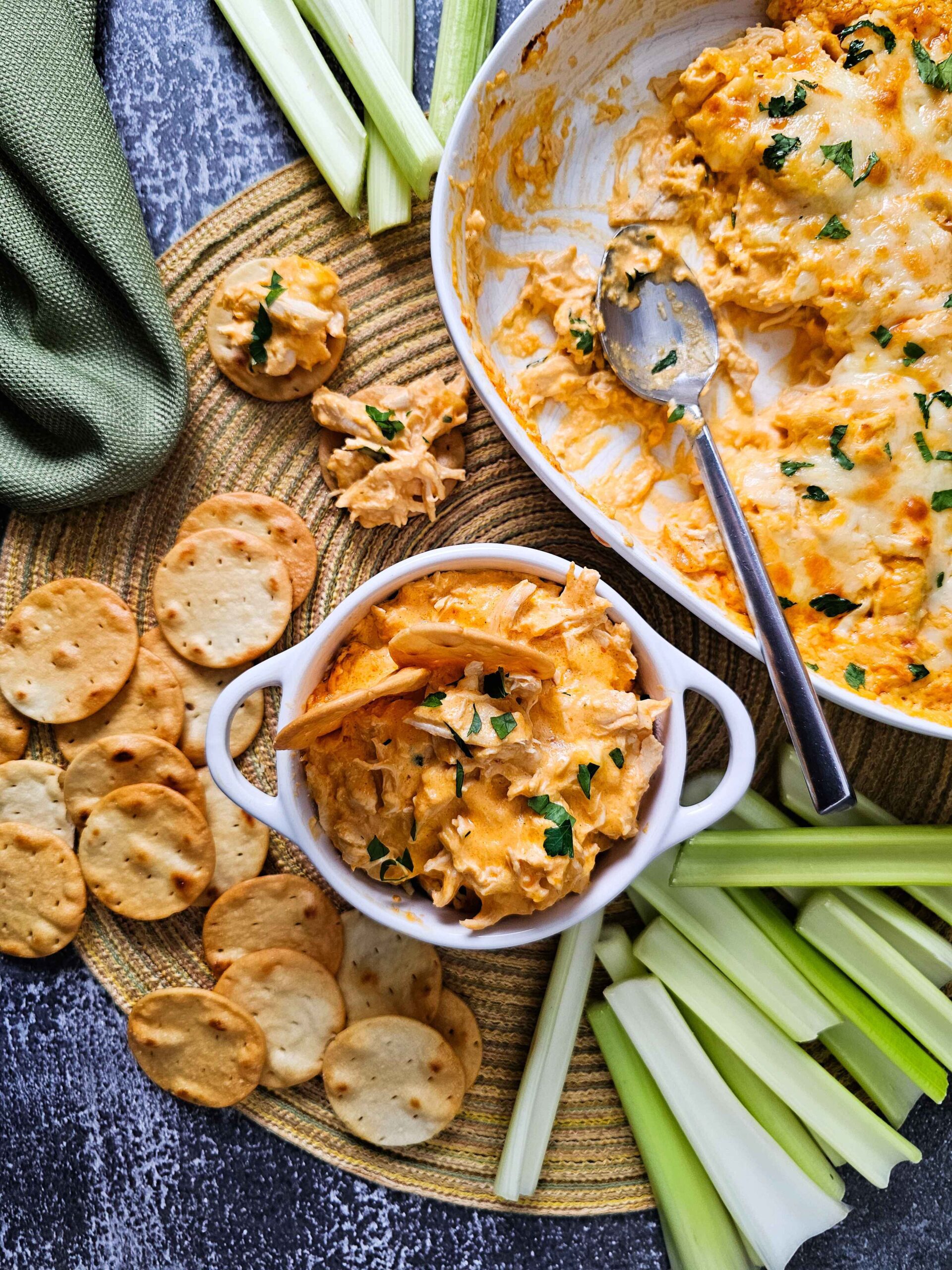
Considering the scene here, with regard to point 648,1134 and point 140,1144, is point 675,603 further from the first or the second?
point 140,1144

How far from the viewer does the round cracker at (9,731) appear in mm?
2422

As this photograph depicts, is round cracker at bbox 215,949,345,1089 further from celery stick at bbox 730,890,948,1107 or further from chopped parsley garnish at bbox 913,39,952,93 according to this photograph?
chopped parsley garnish at bbox 913,39,952,93

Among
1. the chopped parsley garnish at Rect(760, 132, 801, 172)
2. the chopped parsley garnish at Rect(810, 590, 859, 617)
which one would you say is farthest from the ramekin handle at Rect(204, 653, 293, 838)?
the chopped parsley garnish at Rect(760, 132, 801, 172)

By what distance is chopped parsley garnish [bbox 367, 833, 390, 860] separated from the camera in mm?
1924

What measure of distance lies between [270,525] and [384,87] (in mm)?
1108

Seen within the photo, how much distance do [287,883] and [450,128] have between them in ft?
6.37

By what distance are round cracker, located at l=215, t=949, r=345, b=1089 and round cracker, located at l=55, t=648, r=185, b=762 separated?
2.04 ft

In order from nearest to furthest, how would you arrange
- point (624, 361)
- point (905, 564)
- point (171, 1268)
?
point (905, 564)
point (624, 361)
point (171, 1268)

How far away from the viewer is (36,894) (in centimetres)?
239

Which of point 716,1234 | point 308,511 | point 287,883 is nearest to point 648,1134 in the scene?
point 716,1234

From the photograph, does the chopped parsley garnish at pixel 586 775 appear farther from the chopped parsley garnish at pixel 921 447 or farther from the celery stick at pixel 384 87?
the celery stick at pixel 384 87

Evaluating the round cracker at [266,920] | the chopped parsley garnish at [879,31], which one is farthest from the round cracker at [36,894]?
the chopped parsley garnish at [879,31]

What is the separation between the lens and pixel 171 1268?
2439 mm

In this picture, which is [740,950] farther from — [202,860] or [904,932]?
[202,860]
